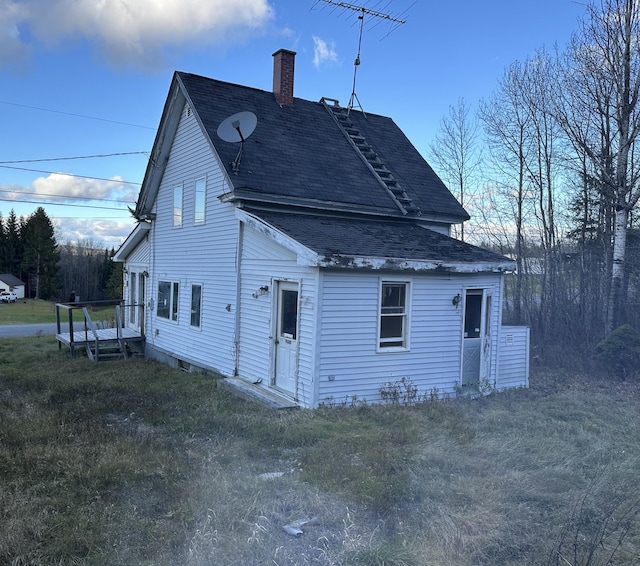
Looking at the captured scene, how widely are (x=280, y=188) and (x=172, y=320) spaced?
5865 millimetres

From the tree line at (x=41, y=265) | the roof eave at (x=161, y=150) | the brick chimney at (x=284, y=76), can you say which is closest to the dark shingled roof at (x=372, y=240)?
the brick chimney at (x=284, y=76)

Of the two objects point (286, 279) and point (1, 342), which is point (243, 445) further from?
point (1, 342)

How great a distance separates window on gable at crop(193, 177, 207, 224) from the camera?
13203 millimetres

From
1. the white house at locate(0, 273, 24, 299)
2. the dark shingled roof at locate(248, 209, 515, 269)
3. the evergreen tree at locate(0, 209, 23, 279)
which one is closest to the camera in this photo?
the dark shingled roof at locate(248, 209, 515, 269)

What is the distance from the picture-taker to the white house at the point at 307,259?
9.38 metres

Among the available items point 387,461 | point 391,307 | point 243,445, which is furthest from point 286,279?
point 387,461

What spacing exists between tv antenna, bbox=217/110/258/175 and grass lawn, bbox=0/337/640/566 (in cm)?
559

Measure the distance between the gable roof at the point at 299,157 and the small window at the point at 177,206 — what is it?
1353mm

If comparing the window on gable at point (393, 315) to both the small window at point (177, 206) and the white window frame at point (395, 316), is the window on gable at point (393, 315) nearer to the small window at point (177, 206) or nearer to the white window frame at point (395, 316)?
the white window frame at point (395, 316)

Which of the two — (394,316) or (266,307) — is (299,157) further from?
(394,316)

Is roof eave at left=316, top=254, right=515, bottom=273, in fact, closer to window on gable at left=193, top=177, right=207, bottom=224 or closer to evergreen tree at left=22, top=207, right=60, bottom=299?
window on gable at left=193, top=177, right=207, bottom=224

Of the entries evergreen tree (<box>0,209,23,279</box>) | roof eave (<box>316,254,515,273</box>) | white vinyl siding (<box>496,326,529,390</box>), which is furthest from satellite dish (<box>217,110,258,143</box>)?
evergreen tree (<box>0,209,23,279</box>)

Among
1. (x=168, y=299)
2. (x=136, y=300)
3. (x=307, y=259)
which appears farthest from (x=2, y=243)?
(x=307, y=259)

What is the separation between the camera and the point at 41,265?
188ft
